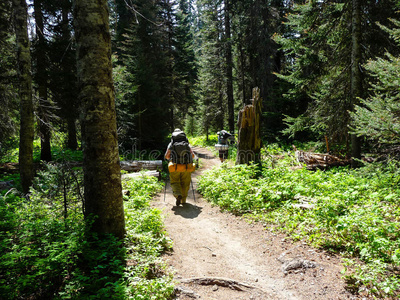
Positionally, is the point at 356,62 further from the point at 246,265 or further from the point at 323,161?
the point at 246,265

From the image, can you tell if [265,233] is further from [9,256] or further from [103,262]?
[9,256]

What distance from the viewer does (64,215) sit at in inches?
156

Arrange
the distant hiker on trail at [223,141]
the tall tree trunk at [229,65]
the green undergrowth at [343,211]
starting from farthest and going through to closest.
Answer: the tall tree trunk at [229,65] → the distant hiker on trail at [223,141] → the green undergrowth at [343,211]

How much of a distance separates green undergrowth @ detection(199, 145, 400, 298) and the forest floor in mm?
277

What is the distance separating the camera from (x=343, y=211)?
15.3 ft

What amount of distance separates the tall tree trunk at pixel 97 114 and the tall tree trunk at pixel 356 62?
28.0 ft

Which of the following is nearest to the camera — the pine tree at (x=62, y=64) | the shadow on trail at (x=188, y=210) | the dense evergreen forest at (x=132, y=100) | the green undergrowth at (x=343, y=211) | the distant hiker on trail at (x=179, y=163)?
the green undergrowth at (x=343, y=211)

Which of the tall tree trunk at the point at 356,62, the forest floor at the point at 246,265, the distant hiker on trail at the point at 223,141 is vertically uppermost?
the tall tree trunk at the point at 356,62

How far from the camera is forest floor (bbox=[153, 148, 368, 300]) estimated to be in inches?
130

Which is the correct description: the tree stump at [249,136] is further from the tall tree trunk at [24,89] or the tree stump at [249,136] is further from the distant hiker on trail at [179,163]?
the tall tree trunk at [24,89]

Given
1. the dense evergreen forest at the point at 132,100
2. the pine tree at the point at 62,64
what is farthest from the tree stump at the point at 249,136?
the pine tree at the point at 62,64

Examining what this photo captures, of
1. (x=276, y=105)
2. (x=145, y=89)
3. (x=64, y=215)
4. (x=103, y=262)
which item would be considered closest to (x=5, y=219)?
(x=64, y=215)

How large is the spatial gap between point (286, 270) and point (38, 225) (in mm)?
3936

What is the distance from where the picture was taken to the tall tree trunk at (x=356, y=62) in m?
8.29
